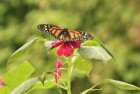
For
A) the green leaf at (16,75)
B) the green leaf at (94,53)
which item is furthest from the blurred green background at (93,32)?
the green leaf at (94,53)

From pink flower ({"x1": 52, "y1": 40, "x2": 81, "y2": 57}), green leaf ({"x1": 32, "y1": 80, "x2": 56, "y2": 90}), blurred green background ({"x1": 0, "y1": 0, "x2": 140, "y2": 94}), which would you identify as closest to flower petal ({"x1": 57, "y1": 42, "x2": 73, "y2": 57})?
pink flower ({"x1": 52, "y1": 40, "x2": 81, "y2": 57})

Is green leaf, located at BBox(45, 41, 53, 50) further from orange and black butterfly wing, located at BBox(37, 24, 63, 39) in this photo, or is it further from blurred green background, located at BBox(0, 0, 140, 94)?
blurred green background, located at BBox(0, 0, 140, 94)

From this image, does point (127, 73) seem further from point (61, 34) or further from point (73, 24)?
point (61, 34)

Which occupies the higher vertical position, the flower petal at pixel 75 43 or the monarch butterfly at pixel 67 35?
the monarch butterfly at pixel 67 35

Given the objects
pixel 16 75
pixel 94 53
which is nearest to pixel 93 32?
pixel 16 75

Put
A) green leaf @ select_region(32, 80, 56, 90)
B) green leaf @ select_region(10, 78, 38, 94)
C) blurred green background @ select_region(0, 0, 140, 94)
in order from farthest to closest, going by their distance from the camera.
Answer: blurred green background @ select_region(0, 0, 140, 94) → green leaf @ select_region(32, 80, 56, 90) → green leaf @ select_region(10, 78, 38, 94)

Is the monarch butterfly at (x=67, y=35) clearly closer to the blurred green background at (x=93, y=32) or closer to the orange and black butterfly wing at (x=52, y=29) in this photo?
the orange and black butterfly wing at (x=52, y=29)
